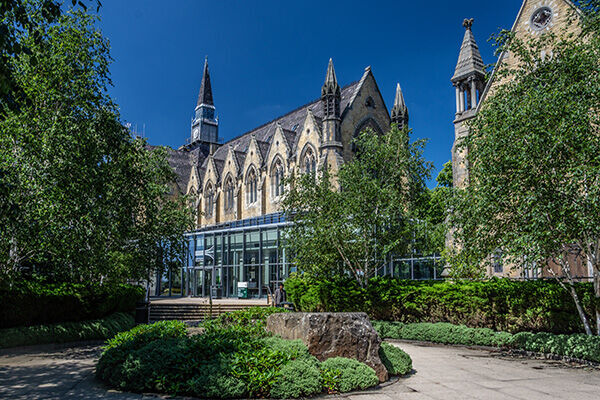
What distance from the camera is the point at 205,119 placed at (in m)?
74.4

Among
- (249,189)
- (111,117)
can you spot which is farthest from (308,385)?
(249,189)

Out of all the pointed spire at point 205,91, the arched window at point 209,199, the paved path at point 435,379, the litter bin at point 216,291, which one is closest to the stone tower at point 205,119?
the pointed spire at point 205,91

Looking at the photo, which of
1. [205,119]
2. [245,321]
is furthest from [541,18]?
[205,119]

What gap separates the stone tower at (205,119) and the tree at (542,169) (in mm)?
63242

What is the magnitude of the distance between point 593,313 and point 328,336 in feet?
27.4

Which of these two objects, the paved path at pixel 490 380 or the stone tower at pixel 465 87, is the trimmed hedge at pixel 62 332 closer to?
the paved path at pixel 490 380

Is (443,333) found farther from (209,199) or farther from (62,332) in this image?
(209,199)

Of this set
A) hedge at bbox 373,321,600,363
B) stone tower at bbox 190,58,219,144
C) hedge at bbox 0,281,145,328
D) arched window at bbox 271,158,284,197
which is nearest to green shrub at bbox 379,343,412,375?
hedge at bbox 373,321,600,363

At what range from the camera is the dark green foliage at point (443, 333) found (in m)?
14.2

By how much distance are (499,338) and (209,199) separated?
45.8 meters

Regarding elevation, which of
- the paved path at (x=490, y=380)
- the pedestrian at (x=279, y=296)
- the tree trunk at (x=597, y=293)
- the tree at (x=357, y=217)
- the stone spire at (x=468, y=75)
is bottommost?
the paved path at (x=490, y=380)

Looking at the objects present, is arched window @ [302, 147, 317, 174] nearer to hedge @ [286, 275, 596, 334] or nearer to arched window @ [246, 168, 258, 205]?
arched window @ [246, 168, 258, 205]

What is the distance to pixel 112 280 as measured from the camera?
18625mm

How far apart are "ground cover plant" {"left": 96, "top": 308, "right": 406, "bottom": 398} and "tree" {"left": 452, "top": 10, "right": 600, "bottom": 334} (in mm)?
6246
